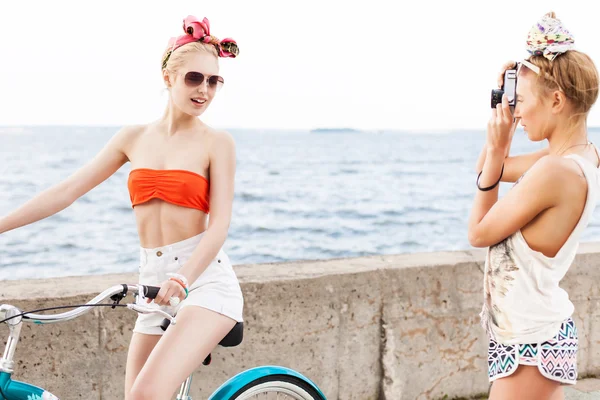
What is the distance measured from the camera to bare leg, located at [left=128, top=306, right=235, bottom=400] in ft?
8.11

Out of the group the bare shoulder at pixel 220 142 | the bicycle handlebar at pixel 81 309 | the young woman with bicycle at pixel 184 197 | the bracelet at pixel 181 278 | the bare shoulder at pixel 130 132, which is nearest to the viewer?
the bicycle handlebar at pixel 81 309

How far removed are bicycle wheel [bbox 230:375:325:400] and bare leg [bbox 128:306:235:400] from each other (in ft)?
0.99

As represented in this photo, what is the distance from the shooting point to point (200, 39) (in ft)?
9.14

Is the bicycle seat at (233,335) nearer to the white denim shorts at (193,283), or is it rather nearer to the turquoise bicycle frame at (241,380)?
the white denim shorts at (193,283)

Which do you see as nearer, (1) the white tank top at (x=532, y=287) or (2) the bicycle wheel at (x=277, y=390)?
(1) the white tank top at (x=532, y=287)

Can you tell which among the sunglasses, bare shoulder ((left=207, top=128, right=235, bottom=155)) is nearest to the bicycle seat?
bare shoulder ((left=207, top=128, right=235, bottom=155))

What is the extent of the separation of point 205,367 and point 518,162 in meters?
2.24

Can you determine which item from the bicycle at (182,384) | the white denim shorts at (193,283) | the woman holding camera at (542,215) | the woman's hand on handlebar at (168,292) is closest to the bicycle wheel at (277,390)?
the bicycle at (182,384)

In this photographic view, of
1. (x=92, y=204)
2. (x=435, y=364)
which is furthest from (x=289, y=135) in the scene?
(x=435, y=364)

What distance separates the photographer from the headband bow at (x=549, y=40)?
2309mm

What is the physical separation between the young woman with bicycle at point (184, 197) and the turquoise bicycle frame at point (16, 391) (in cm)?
33

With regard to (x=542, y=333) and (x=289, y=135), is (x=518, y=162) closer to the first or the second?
(x=542, y=333)

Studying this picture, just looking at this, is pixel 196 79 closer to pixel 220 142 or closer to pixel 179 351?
pixel 220 142

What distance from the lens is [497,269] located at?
2.42 meters
